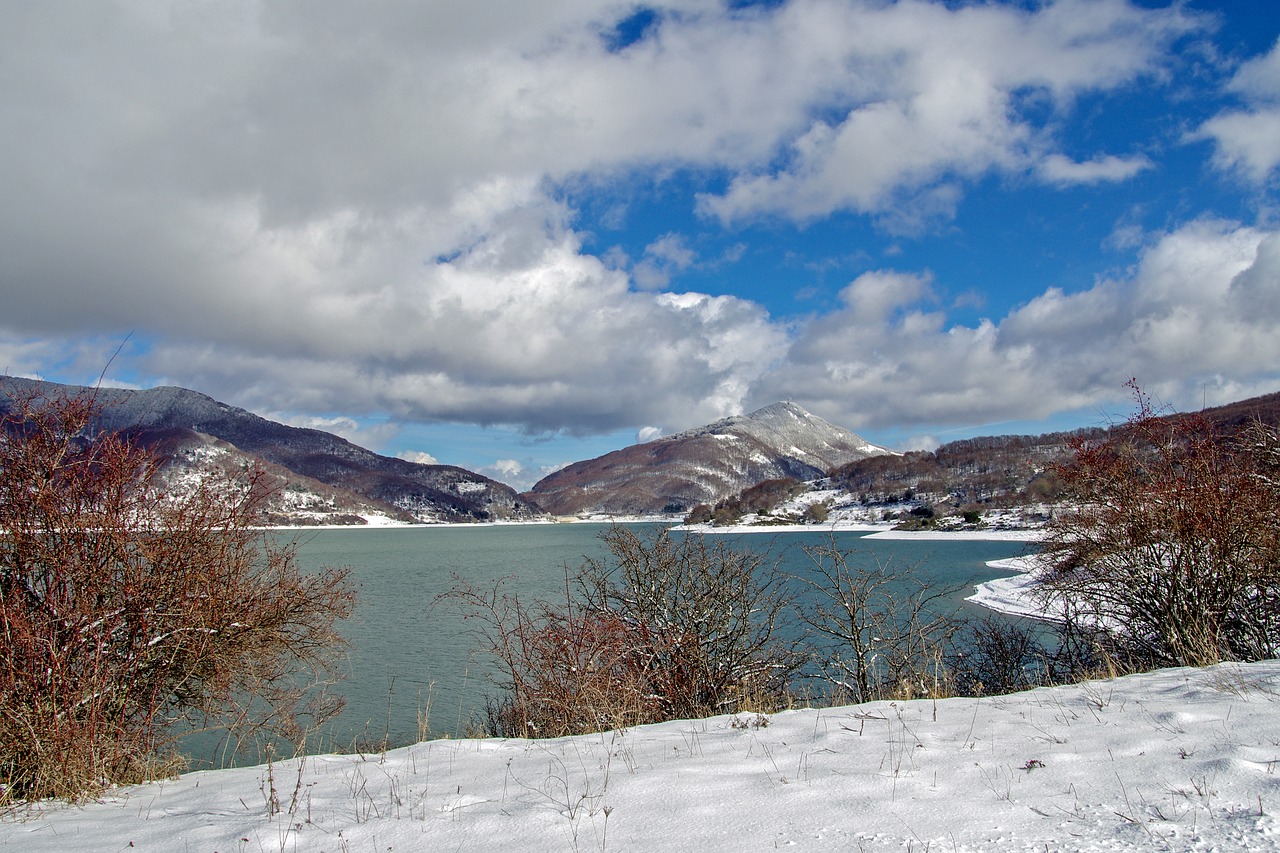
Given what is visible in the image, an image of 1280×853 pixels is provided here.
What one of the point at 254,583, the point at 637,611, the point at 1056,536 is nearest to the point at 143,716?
the point at 254,583

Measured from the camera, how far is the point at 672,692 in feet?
39.8

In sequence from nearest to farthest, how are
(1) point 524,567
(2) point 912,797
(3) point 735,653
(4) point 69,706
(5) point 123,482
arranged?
(2) point 912,797, (4) point 69,706, (5) point 123,482, (3) point 735,653, (1) point 524,567

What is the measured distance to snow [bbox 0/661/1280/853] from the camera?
4.39 meters

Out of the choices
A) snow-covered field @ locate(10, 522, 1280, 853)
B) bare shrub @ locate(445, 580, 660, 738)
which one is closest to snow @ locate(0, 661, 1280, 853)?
snow-covered field @ locate(10, 522, 1280, 853)

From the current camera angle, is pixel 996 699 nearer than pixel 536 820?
No

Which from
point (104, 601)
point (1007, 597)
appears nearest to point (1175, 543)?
point (104, 601)

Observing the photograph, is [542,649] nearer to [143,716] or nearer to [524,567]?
[143,716]

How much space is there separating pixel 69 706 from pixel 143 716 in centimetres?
292

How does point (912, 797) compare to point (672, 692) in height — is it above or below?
above

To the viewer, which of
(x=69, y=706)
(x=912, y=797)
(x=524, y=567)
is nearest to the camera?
(x=912, y=797)

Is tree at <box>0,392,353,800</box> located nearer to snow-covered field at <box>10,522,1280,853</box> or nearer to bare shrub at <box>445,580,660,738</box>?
snow-covered field at <box>10,522,1280,853</box>

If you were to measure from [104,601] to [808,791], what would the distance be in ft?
31.6

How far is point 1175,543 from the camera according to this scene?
38.7ft

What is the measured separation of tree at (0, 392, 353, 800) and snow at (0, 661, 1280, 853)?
1.12 meters
